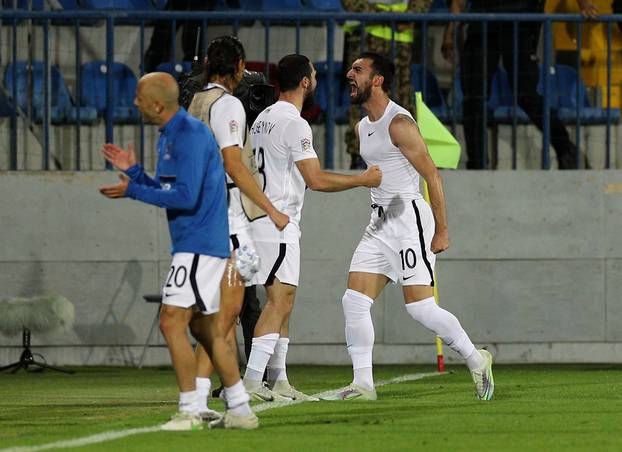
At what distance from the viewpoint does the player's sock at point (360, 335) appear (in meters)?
9.86

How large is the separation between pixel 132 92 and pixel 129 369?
2833mm

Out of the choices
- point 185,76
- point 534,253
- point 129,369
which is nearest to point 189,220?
point 185,76

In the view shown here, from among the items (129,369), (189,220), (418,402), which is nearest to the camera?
(189,220)

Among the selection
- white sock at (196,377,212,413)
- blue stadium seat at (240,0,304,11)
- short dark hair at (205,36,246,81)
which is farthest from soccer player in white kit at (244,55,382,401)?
blue stadium seat at (240,0,304,11)

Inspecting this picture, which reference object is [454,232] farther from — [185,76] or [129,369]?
[185,76]

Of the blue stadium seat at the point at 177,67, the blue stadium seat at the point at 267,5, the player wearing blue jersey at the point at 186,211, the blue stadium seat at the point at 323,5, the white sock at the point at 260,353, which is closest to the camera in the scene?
the player wearing blue jersey at the point at 186,211

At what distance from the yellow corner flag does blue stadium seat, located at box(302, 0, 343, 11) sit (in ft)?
12.1

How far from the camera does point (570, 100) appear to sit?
15.5 meters

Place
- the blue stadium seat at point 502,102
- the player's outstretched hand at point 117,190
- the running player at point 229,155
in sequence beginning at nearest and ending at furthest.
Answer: the player's outstretched hand at point 117,190
the running player at point 229,155
the blue stadium seat at point 502,102

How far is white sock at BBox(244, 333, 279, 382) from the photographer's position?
9492 mm

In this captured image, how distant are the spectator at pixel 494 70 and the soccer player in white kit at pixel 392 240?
16.0 ft

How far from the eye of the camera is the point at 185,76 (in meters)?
10.1

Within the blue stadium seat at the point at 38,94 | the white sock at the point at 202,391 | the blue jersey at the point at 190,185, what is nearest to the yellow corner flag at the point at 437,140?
the blue stadium seat at the point at 38,94

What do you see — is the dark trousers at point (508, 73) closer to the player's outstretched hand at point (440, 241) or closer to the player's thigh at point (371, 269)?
the player's thigh at point (371, 269)
